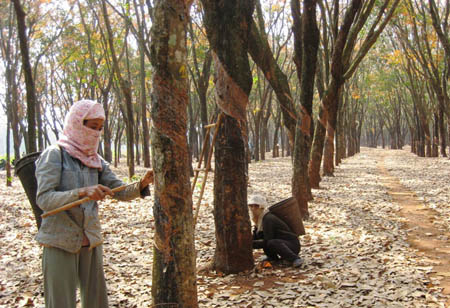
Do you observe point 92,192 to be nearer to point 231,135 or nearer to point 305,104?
point 231,135

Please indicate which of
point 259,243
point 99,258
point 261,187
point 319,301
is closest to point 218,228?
point 259,243

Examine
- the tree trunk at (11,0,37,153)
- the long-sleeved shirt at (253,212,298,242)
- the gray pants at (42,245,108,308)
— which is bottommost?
the long-sleeved shirt at (253,212,298,242)

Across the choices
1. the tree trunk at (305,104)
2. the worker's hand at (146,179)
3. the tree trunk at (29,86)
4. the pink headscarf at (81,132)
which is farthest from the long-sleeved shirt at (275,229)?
the tree trunk at (29,86)

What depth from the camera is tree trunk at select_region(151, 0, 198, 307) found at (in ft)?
10.7

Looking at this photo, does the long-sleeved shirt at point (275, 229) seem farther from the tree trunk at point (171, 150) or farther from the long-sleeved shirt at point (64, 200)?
the long-sleeved shirt at point (64, 200)

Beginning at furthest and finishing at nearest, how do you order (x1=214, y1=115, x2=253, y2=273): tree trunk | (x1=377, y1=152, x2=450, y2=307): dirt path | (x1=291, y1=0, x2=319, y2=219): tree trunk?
(x1=291, y1=0, x2=319, y2=219): tree trunk, (x1=214, y1=115, x2=253, y2=273): tree trunk, (x1=377, y1=152, x2=450, y2=307): dirt path

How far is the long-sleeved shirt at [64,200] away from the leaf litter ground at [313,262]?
187cm

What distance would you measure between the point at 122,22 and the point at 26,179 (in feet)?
58.9

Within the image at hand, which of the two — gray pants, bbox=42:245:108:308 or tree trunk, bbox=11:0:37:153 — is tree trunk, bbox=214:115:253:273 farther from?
tree trunk, bbox=11:0:37:153

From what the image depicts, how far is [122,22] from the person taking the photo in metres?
19.7

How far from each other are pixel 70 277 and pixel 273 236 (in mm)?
3290

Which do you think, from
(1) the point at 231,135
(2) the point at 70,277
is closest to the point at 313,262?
(1) the point at 231,135

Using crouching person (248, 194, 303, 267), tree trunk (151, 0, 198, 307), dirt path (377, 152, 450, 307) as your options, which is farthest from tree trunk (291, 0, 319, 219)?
tree trunk (151, 0, 198, 307)

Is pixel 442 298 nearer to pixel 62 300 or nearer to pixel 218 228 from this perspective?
pixel 218 228
